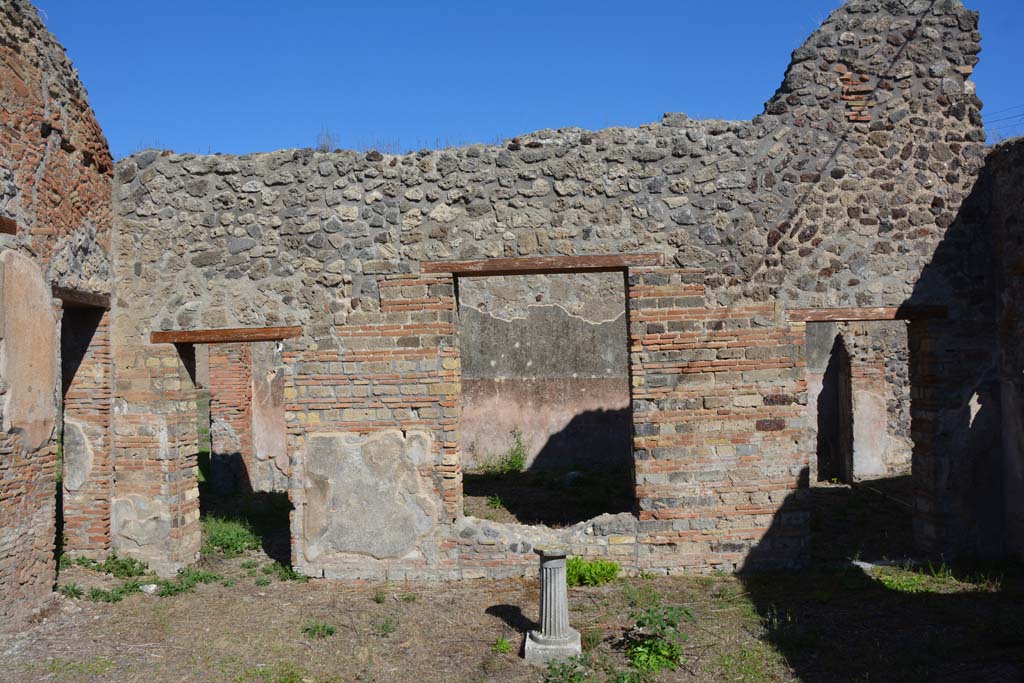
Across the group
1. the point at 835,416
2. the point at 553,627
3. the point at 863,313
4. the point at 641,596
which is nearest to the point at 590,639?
the point at 553,627

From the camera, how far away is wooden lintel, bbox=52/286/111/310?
22.0 ft

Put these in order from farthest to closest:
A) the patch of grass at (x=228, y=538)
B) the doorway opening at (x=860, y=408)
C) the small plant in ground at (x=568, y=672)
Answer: the doorway opening at (x=860, y=408)
the patch of grass at (x=228, y=538)
the small plant in ground at (x=568, y=672)

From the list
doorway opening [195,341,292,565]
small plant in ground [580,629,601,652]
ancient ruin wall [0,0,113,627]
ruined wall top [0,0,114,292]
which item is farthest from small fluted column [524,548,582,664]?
doorway opening [195,341,292,565]

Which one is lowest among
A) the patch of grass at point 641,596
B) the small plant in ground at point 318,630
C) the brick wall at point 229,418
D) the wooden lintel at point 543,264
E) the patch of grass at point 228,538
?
the small plant in ground at point 318,630

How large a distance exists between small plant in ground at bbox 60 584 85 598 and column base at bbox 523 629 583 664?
3968 millimetres

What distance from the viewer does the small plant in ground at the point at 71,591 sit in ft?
22.0

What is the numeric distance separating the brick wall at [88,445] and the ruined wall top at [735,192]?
4.82 ft

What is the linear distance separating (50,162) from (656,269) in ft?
17.1

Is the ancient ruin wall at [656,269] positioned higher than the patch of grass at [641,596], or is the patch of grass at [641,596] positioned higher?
the ancient ruin wall at [656,269]

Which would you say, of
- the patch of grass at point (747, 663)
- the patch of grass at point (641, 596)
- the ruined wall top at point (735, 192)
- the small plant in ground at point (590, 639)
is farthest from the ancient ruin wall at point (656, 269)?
the patch of grass at point (747, 663)

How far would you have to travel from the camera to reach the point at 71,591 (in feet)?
22.1

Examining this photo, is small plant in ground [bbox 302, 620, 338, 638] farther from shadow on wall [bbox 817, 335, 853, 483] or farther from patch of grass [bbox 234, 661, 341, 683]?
shadow on wall [bbox 817, 335, 853, 483]

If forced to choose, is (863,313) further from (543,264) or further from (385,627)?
(385,627)

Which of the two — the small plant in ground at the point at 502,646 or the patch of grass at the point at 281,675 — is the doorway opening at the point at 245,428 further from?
the small plant in ground at the point at 502,646
